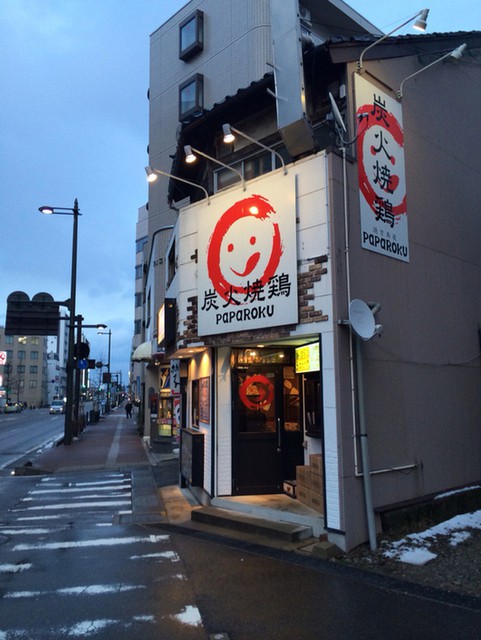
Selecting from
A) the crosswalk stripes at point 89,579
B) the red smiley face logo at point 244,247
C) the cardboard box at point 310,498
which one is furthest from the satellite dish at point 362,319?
the crosswalk stripes at point 89,579

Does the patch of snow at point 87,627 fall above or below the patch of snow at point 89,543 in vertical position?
above

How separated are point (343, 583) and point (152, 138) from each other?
1091 inches

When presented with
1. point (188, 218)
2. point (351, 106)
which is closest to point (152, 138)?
point (188, 218)

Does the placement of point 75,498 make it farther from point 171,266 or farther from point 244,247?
point 171,266

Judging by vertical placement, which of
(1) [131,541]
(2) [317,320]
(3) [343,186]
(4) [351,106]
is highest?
(4) [351,106]

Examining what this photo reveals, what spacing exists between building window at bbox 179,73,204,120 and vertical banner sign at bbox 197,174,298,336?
1892cm

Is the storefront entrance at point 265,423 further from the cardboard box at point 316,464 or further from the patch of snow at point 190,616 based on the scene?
the patch of snow at point 190,616

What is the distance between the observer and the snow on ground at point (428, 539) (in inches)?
252

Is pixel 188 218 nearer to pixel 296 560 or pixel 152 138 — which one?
pixel 296 560

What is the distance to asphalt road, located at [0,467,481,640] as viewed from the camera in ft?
15.1

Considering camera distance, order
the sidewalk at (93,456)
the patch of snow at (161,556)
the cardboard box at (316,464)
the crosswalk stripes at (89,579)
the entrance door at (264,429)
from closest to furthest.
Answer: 1. the crosswalk stripes at (89,579)
2. the patch of snow at (161,556)
3. the cardboard box at (316,464)
4. the entrance door at (264,429)
5. the sidewalk at (93,456)

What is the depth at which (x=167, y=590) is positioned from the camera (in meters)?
5.56

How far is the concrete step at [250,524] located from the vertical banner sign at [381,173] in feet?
14.4

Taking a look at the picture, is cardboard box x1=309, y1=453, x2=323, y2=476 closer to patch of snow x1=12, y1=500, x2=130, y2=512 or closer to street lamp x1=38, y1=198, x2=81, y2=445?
patch of snow x1=12, y1=500, x2=130, y2=512
